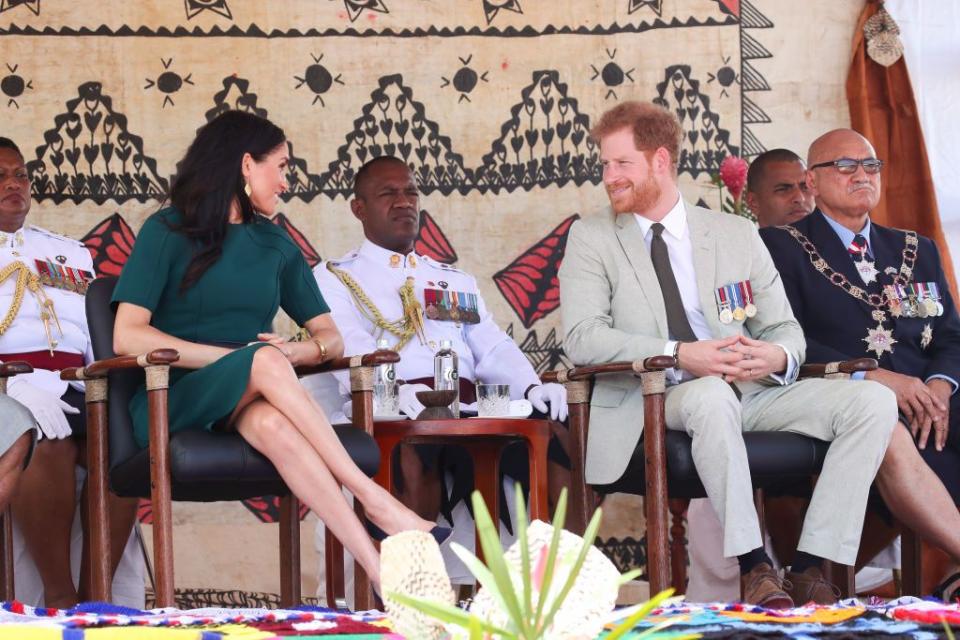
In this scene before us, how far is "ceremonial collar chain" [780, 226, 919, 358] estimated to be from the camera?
13.6 ft

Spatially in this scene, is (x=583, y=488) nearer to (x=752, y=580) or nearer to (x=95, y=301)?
(x=752, y=580)

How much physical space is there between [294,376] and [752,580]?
1.21m

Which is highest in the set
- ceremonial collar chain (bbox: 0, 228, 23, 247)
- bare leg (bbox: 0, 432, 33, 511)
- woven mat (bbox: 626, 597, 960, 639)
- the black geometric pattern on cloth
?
the black geometric pattern on cloth

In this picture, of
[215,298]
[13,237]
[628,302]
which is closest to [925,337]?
[628,302]

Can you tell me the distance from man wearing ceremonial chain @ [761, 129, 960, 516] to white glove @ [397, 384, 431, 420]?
3.92 feet

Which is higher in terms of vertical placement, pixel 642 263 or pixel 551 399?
pixel 642 263

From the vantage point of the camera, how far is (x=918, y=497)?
366 cm

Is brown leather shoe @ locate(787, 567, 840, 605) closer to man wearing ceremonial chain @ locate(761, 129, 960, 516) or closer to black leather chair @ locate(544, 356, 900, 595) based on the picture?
black leather chair @ locate(544, 356, 900, 595)

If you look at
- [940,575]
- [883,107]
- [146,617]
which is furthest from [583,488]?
[883,107]

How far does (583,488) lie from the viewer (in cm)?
386

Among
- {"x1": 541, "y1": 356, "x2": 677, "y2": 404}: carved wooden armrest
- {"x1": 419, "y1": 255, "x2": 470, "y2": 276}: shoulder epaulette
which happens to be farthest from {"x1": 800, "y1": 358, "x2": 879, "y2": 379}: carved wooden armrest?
{"x1": 419, "y1": 255, "x2": 470, "y2": 276}: shoulder epaulette

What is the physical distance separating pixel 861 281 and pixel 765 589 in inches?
52.7

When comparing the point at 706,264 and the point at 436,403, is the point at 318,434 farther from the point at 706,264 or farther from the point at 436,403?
the point at 706,264

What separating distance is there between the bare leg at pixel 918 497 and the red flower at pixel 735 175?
170 centimetres
